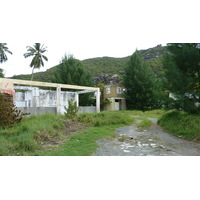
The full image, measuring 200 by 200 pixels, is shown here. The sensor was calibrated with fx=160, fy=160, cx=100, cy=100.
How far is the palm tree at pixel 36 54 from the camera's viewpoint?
27750 millimetres

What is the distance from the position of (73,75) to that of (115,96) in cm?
680

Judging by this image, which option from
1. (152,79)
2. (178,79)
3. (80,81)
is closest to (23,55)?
(80,81)

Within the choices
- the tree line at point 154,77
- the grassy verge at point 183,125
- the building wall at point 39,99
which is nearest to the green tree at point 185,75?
the tree line at point 154,77

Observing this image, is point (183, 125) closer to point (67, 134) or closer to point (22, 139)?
point (67, 134)

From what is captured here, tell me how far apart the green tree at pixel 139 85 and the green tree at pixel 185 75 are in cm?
1277

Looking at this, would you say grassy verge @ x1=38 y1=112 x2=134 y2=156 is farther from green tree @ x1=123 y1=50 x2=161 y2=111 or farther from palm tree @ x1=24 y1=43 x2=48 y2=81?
palm tree @ x1=24 y1=43 x2=48 y2=81

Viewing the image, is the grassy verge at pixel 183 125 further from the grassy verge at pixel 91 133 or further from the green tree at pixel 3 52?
the green tree at pixel 3 52

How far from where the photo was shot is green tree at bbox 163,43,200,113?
6832 millimetres

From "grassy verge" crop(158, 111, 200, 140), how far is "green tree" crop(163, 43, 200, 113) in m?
0.43

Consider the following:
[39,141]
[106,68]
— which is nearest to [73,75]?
[39,141]

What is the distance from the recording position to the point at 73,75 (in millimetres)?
20219

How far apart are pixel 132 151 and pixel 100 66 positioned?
3758cm

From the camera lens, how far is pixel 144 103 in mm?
20516

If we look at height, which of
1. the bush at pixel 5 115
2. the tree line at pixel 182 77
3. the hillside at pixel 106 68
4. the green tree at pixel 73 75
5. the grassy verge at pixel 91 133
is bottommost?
the grassy verge at pixel 91 133
